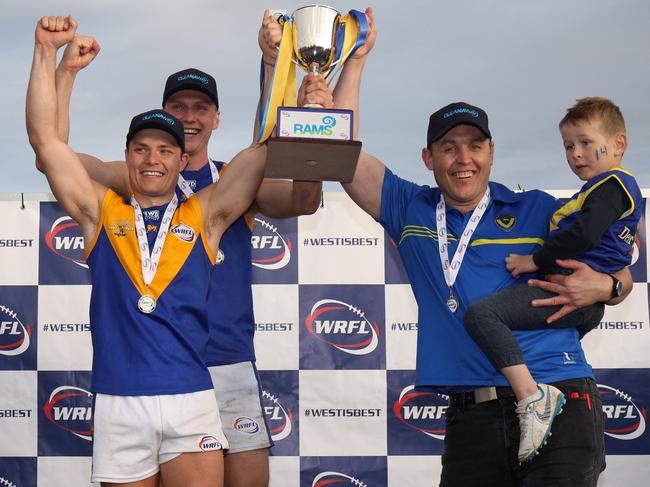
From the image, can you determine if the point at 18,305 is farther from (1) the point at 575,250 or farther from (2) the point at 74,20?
(1) the point at 575,250

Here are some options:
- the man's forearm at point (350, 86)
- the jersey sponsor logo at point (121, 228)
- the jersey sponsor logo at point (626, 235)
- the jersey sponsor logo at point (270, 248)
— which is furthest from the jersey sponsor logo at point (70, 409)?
the jersey sponsor logo at point (626, 235)

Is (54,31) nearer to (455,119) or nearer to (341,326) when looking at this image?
(455,119)

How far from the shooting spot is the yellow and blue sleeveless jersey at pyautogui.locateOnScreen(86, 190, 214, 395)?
8.38 ft

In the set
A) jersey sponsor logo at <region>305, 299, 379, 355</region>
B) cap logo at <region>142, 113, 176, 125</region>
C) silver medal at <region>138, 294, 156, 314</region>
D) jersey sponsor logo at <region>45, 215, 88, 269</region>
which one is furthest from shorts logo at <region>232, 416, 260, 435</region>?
jersey sponsor logo at <region>45, 215, 88, 269</region>

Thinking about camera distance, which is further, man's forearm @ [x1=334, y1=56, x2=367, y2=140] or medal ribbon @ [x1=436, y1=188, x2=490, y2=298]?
man's forearm @ [x1=334, y1=56, x2=367, y2=140]

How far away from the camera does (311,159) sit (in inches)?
96.2

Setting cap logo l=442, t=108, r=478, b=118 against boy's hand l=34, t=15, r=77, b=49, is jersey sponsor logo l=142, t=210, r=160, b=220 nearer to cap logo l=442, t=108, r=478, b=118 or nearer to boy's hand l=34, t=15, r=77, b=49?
boy's hand l=34, t=15, r=77, b=49

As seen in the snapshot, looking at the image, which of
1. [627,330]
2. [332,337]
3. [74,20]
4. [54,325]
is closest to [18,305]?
[54,325]

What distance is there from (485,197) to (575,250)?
1.21ft

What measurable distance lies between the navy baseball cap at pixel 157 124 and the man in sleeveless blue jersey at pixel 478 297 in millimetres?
794

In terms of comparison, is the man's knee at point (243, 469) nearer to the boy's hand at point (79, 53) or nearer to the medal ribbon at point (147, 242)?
the medal ribbon at point (147, 242)

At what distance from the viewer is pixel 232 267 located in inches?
117

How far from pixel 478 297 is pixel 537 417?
0.42 meters

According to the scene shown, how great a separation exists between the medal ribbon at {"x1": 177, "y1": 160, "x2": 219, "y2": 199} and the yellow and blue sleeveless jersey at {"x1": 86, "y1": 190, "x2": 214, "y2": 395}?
24 cm
